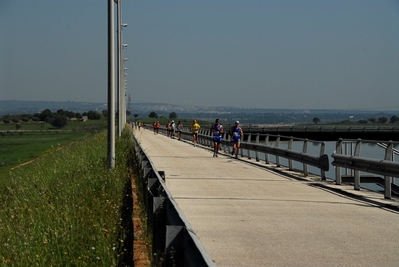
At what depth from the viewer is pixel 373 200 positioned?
16391mm

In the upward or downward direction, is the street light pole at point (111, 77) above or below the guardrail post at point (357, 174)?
above

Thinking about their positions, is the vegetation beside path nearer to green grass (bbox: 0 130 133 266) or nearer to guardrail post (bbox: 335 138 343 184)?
green grass (bbox: 0 130 133 266)

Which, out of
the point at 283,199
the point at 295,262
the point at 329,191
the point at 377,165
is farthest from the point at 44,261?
the point at 329,191

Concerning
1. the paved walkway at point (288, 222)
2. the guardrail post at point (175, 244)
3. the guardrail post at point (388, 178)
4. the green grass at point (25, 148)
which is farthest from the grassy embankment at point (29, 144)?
the guardrail post at point (175, 244)

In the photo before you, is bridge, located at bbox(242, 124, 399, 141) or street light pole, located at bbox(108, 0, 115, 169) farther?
bridge, located at bbox(242, 124, 399, 141)

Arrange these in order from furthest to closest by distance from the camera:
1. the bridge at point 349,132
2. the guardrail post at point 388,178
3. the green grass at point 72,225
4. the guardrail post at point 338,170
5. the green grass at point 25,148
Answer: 1. the green grass at point 25,148
2. the bridge at point 349,132
3. the guardrail post at point 338,170
4. the guardrail post at point 388,178
5. the green grass at point 72,225

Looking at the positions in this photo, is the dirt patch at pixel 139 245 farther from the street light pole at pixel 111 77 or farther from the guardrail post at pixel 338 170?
the guardrail post at pixel 338 170

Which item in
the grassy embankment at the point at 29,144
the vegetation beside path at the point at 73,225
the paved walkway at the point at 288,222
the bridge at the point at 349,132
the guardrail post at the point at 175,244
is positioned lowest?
the grassy embankment at the point at 29,144

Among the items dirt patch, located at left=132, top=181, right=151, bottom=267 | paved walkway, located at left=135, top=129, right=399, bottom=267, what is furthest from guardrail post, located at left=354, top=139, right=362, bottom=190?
dirt patch, located at left=132, top=181, right=151, bottom=267

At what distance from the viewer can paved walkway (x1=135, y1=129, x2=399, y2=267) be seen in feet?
31.4

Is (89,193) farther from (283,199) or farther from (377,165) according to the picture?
(377,165)

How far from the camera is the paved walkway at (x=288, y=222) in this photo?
959 centimetres

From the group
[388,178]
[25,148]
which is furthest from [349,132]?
[388,178]

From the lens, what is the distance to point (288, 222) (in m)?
12.6
